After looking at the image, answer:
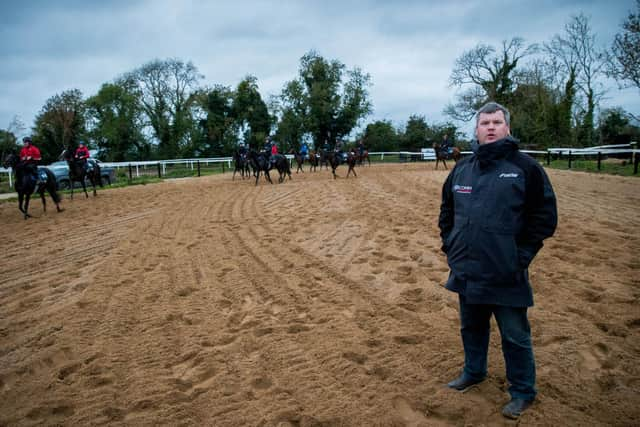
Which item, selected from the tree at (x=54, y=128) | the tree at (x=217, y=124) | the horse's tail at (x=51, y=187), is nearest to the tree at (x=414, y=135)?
the tree at (x=217, y=124)

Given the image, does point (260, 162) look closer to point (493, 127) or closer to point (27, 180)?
point (27, 180)

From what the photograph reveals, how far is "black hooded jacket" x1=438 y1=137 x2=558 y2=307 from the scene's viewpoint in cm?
228

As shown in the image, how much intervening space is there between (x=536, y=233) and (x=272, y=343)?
95.6 inches

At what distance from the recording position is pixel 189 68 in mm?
46719

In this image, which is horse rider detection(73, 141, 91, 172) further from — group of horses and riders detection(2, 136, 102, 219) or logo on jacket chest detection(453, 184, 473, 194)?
logo on jacket chest detection(453, 184, 473, 194)

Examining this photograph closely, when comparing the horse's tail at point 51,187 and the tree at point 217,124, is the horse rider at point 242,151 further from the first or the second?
the tree at point 217,124

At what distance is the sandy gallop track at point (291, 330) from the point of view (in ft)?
8.73

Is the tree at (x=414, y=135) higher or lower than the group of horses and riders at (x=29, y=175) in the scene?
higher

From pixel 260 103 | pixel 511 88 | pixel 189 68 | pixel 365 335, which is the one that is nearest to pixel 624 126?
pixel 511 88

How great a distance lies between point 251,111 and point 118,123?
623 inches

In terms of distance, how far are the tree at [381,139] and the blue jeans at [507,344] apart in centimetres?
4470

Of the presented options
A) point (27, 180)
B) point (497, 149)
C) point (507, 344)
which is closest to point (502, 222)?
point (497, 149)

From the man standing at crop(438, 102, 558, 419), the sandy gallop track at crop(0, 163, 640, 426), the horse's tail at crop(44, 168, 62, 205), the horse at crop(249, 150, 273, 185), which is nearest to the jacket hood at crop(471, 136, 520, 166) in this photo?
the man standing at crop(438, 102, 558, 419)

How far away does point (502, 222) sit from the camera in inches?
90.1
